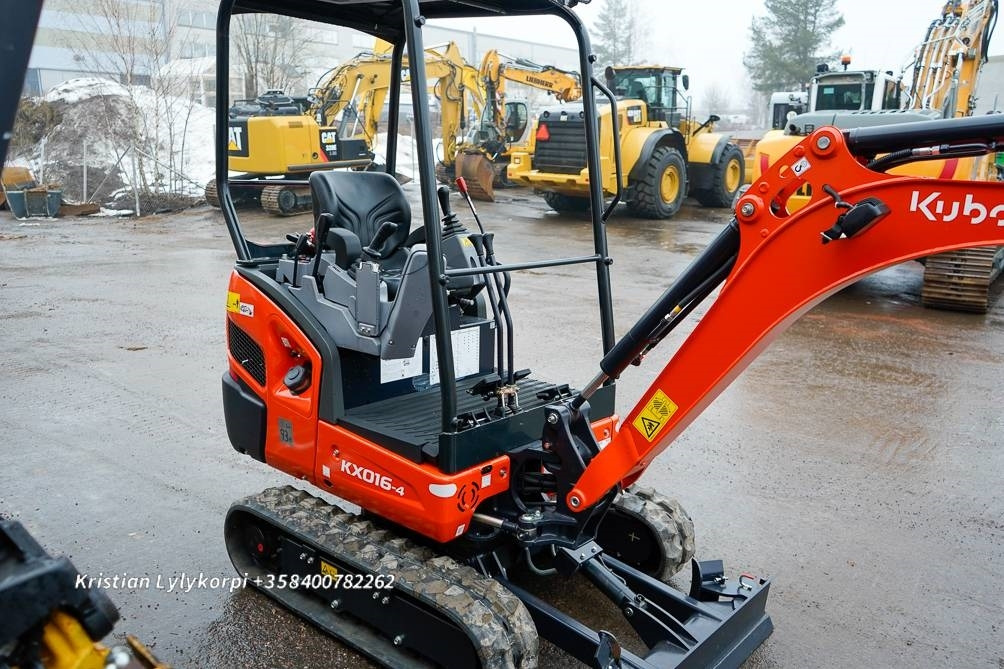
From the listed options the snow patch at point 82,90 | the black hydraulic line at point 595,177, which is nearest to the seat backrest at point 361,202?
the black hydraulic line at point 595,177

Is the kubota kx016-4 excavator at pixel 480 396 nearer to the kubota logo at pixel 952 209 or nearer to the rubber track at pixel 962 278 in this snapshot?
the kubota logo at pixel 952 209

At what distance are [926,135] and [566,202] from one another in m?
14.9

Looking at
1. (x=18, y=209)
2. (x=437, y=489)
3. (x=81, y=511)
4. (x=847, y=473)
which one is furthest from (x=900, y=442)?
(x=18, y=209)

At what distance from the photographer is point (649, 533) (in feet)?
12.1

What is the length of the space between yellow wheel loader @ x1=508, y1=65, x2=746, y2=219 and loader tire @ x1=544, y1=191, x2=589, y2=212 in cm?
2

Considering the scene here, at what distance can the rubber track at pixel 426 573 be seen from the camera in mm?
2826

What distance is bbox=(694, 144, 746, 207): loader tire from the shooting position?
17172mm

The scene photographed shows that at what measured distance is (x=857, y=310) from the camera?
29.6 feet

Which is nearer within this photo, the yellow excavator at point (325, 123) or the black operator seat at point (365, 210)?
the black operator seat at point (365, 210)

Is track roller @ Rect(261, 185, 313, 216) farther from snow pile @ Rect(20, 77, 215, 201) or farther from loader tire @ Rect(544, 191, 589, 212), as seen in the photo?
loader tire @ Rect(544, 191, 589, 212)

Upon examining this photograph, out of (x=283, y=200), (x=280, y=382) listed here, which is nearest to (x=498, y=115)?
(x=283, y=200)

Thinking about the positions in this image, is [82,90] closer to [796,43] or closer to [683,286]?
[683,286]

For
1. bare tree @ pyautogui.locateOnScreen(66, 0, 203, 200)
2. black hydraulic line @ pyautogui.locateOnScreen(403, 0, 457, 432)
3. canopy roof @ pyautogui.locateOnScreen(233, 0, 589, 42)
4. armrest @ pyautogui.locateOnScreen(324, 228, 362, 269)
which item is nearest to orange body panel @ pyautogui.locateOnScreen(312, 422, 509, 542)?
black hydraulic line @ pyautogui.locateOnScreen(403, 0, 457, 432)

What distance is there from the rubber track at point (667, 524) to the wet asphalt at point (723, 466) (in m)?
0.24
